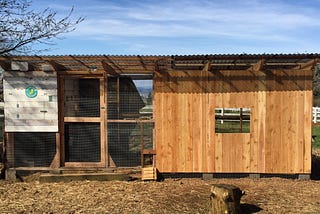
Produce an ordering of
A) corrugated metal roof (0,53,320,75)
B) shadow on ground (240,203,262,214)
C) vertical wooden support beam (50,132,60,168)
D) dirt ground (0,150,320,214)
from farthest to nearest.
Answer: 1. vertical wooden support beam (50,132,60,168)
2. corrugated metal roof (0,53,320,75)
3. dirt ground (0,150,320,214)
4. shadow on ground (240,203,262,214)

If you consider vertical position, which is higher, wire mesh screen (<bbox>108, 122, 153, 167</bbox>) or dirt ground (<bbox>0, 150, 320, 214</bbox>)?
wire mesh screen (<bbox>108, 122, 153, 167</bbox>)

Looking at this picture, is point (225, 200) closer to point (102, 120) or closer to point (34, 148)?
point (102, 120)

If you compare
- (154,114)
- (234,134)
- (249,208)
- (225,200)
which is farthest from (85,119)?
(249,208)

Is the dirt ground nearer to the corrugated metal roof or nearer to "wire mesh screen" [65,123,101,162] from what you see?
"wire mesh screen" [65,123,101,162]

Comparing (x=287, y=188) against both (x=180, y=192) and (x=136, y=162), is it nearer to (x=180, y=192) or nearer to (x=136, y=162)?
(x=180, y=192)

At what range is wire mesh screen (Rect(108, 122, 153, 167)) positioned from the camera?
8258 mm

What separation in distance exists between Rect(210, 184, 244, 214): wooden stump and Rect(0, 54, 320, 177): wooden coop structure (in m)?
2.66

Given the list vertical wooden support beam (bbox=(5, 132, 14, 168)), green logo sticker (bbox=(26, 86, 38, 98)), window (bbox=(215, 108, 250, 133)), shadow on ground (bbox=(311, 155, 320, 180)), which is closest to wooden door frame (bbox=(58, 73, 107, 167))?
green logo sticker (bbox=(26, 86, 38, 98))

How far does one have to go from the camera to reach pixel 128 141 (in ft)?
27.1

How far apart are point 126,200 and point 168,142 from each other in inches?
84.0

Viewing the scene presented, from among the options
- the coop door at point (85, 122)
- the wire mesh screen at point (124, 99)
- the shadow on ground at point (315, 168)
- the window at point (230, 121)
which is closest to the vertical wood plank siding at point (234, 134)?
the wire mesh screen at point (124, 99)

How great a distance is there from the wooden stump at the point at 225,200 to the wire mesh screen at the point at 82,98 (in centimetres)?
385

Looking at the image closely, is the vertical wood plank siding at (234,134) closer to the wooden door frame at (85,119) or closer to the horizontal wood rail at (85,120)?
the wooden door frame at (85,119)

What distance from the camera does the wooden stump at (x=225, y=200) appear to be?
5.43 meters
